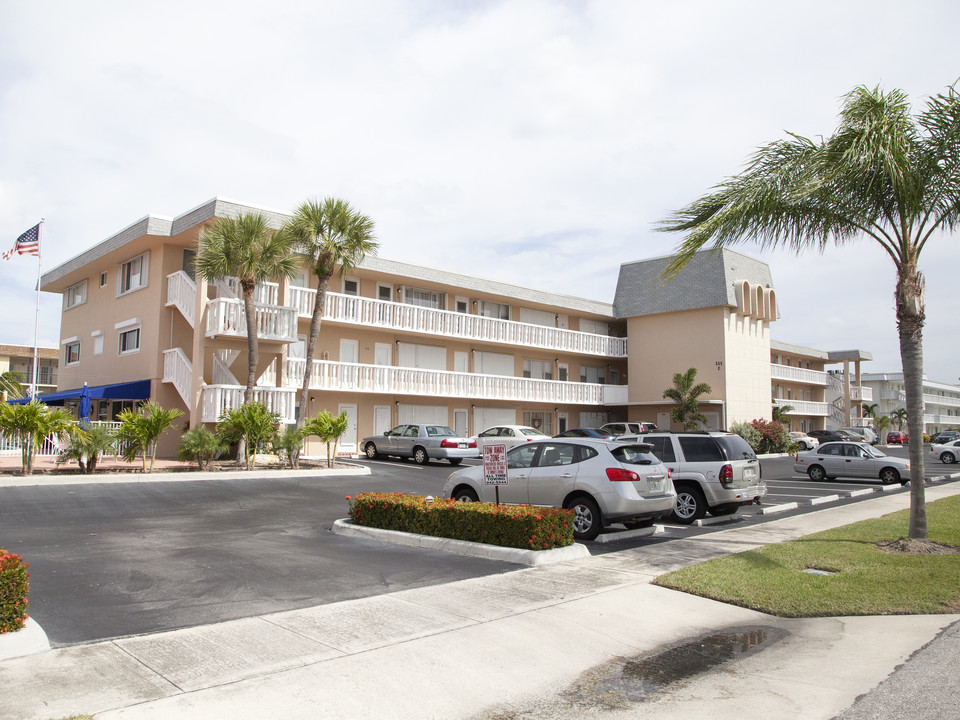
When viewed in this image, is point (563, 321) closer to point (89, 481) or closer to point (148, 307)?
point (148, 307)

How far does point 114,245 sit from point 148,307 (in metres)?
2.58

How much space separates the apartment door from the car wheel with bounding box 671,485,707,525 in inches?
691

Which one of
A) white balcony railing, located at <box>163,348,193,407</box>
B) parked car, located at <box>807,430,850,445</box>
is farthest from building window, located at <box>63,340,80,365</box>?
parked car, located at <box>807,430,850,445</box>

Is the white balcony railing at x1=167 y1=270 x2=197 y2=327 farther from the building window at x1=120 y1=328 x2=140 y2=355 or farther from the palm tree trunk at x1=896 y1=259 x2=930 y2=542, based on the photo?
the palm tree trunk at x1=896 y1=259 x2=930 y2=542

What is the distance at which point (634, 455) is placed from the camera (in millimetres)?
11883

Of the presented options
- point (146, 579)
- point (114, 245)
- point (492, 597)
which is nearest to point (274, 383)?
point (114, 245)

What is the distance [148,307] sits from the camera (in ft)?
85.3

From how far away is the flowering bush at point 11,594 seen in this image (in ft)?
19.2

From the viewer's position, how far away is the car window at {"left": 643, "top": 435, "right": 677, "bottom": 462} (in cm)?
1433

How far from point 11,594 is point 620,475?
797 centimetres

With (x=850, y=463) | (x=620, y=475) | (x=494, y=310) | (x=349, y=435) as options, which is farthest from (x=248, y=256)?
(x=850, y=463)

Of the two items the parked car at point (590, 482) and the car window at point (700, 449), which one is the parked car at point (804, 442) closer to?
the car window at point (700, 449)

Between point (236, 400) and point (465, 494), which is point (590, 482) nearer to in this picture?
point (465, 494)

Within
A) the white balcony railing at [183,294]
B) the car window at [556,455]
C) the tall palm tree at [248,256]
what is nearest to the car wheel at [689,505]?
the car window at [556,455]
